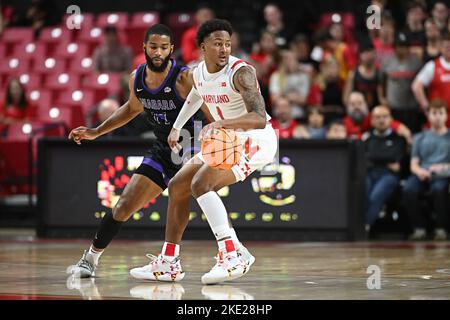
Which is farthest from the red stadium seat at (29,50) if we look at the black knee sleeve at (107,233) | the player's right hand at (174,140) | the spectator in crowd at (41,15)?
the player's right hand at (174,140)

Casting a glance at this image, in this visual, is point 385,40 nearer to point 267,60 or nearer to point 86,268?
point 267,60

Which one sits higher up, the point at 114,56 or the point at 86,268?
the point at 114,56

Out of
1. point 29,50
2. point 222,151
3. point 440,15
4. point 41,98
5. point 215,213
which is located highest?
point 440,15

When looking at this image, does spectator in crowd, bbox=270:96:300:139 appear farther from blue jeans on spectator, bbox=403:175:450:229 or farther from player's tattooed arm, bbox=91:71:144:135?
player's tattooed arm, bbox=91:71:144:135

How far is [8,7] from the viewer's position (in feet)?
70.6

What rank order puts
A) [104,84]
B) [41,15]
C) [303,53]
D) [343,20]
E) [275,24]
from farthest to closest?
[41,15] → [343,20] → [104,84] → [275,24] → [303,53]

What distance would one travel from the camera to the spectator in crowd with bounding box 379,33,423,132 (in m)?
14.9

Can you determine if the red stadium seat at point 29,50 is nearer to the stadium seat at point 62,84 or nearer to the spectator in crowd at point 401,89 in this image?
the stadium seat at point 62,84

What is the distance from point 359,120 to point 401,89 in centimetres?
90

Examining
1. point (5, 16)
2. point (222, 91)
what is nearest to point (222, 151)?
point (222, 91)

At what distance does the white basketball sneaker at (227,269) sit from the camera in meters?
7.72

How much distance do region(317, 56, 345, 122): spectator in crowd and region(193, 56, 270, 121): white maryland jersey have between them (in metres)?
7.22

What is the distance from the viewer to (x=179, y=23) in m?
19.4

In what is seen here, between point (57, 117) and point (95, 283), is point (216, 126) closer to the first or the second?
point (95, 283)
